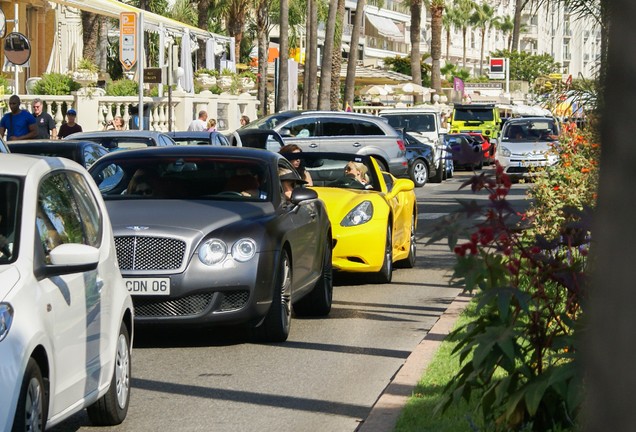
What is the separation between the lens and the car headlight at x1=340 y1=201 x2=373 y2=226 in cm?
1355

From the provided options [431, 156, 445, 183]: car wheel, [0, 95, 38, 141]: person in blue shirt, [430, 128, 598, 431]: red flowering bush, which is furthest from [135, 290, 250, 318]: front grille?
[431, 156, 445, 183]: car wheel

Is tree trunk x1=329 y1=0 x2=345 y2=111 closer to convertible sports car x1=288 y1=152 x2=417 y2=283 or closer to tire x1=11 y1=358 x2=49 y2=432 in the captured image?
convertible sports car x1=288 y1=152 x2=417 y2=283

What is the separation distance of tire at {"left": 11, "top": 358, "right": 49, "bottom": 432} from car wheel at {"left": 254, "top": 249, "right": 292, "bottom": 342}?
4338mm

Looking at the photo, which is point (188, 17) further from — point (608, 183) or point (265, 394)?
point (608, 183)

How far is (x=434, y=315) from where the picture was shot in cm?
1190

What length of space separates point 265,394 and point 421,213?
57.8 feet

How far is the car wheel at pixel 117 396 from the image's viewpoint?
662 cm

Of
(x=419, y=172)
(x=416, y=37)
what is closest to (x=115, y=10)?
(x=419, y=172)

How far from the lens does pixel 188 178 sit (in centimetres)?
1095

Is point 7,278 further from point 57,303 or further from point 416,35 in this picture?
point 416,35

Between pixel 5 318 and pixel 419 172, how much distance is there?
107ft

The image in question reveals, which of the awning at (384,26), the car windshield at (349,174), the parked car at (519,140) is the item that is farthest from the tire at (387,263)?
the awning at (384,26)

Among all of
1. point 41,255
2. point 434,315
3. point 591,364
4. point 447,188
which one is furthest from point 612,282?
point 447,188

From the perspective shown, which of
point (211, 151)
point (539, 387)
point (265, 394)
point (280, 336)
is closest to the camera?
point (539, 387)
